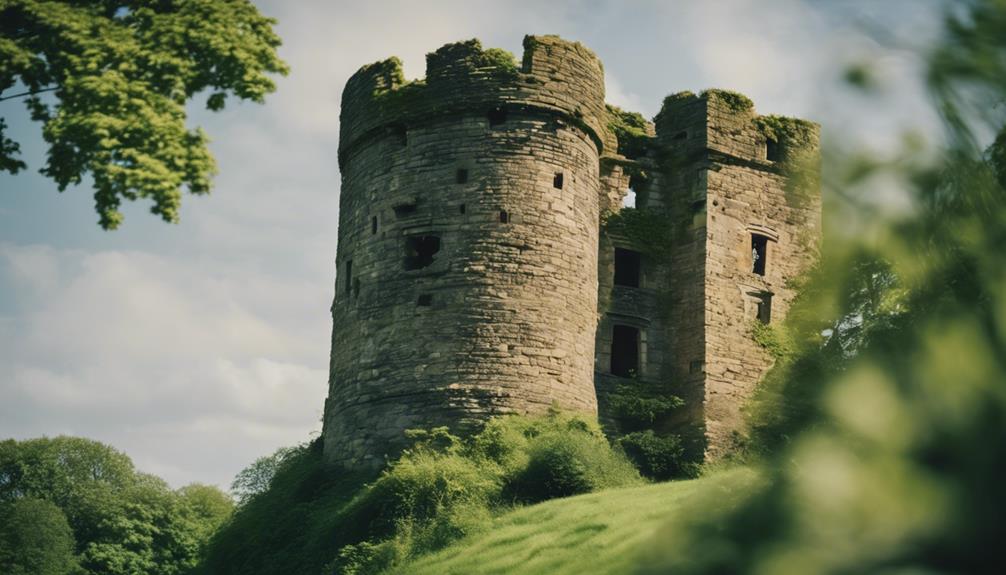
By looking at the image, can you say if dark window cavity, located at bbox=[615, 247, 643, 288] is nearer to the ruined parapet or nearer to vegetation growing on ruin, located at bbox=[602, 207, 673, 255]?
vegetation growing on ruin, located at bbox=[602, 207, 673, 255]

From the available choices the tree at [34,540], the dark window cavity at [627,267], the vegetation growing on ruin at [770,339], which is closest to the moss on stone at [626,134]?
the dark window cavity at [627,267]

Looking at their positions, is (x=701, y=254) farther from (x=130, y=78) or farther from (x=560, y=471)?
(x=130, y=78)

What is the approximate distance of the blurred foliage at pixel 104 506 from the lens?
44.3 metres

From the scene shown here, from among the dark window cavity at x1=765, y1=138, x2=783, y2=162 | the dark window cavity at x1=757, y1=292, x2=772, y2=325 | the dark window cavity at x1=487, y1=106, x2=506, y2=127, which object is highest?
the dark window cavity at x1=765, y1=138, x2=783, y2=162

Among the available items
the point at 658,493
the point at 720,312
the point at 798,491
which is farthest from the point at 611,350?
the point at 798,491

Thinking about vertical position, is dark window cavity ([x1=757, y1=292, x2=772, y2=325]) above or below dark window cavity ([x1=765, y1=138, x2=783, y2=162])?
below

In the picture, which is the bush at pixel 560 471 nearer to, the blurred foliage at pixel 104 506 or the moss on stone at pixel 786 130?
the moss on stone at pixel 786 130

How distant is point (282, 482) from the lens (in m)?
23.8

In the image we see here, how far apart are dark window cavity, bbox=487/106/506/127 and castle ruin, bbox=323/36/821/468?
0.06 meters

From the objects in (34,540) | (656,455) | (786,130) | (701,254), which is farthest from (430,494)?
(34,540)

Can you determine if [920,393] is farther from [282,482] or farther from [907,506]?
[282,482]

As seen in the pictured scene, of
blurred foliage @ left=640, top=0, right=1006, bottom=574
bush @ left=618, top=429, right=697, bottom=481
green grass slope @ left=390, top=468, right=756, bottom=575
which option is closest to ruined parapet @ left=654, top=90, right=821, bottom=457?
bush @ left=618, top=429, right=697, bottom=481

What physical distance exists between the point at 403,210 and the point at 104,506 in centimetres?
2887

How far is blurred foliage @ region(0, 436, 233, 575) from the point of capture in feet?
145
